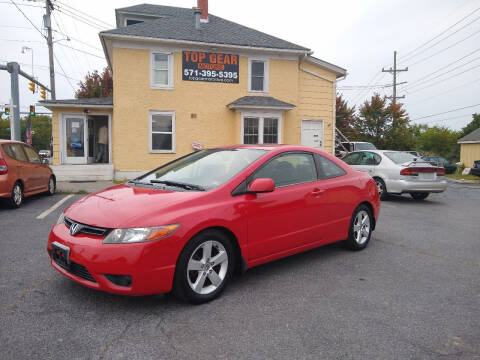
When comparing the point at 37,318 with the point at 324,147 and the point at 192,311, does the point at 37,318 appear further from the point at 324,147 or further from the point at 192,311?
the point at 324,147

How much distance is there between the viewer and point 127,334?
271cm

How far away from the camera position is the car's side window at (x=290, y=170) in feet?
13.0

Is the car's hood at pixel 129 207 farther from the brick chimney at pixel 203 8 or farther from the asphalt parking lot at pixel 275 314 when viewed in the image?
the brick chimney at pixel 203 8

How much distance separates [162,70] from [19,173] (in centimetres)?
857

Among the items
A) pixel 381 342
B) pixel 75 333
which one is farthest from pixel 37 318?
pixel 381 342

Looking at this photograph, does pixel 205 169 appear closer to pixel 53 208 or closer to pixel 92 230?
pixel 92 230

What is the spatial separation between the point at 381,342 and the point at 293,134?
1460 cm

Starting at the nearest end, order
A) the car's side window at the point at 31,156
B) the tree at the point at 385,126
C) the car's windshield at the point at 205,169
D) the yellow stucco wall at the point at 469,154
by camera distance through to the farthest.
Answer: the car's windshield at the point at 205,169
the car's side window at the point at 31,156
the tree at the point at 385,126
the yellow stucco wall at the point at 469,154

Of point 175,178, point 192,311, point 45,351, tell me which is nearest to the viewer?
point 45,351

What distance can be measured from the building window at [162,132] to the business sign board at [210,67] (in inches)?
71.5

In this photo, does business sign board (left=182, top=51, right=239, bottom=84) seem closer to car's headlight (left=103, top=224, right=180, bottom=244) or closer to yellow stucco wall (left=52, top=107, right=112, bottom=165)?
yellow stucco wall (left=52, top=107, right=112, bottom=165)

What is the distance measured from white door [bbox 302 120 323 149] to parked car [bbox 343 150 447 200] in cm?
669

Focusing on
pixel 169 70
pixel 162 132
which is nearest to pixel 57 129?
pixel 162 132

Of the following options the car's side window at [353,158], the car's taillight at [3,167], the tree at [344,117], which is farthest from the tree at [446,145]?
the car's taillight at [3,167]
